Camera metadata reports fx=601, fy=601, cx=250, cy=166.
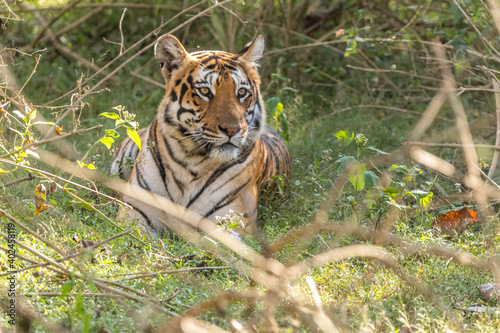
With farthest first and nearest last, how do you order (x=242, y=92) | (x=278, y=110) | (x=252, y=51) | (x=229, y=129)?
(x=278, y=110) → (x=252, y=51) → (x=242, y=92) → (x=229, y=129)

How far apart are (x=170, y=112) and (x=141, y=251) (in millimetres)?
1187

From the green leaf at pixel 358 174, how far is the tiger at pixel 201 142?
736mm

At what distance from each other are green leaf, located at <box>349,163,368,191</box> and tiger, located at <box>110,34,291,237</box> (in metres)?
0.74

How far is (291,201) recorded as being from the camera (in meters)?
4.53

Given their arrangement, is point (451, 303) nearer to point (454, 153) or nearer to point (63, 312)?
point (63, 312)

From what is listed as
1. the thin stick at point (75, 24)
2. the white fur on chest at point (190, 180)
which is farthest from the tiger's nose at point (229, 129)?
the thin stick at point (75, 24)

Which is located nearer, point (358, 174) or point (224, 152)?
point (358, 174)

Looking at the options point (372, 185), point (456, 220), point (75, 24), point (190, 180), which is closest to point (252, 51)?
point (190, 180)

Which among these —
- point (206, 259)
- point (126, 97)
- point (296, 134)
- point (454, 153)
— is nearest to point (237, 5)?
point (126, 97)

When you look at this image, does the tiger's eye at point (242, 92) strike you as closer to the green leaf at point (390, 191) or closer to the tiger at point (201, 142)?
the tiger at point (201, 142)

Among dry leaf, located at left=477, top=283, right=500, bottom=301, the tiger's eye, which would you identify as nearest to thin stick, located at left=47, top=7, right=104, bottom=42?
the tiger's eye

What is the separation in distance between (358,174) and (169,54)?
152 cm

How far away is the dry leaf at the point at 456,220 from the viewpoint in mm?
3883

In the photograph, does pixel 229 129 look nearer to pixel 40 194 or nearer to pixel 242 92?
pixel 242 92
